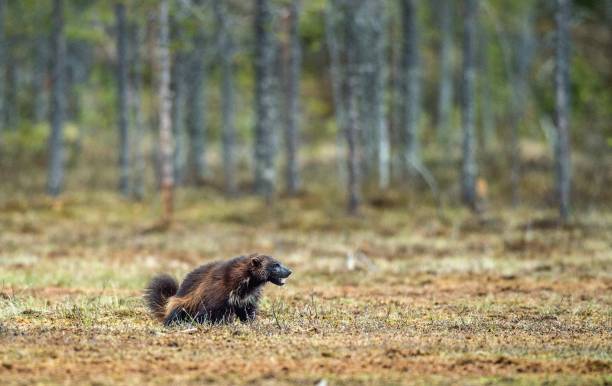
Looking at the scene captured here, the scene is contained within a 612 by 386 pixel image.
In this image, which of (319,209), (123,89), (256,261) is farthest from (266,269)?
(123,89)

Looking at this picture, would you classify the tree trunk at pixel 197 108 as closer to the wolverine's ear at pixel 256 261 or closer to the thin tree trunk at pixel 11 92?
the thin tree trunk at pixel 11 92

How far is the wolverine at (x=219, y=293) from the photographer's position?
9312 millimetres

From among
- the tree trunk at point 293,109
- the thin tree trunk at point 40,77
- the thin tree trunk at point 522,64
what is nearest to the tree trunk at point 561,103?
the thin tree trunk at point 522,64

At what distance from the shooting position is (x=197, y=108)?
3672 cm

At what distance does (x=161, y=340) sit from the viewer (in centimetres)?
830

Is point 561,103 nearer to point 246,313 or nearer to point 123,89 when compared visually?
point 246,313

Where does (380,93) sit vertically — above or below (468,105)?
above

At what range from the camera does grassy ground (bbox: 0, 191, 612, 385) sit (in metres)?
7.18

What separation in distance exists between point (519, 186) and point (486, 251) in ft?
49.6

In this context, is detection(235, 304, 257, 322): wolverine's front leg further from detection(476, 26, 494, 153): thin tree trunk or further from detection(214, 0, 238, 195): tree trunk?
detection(476, 26, 494, 153): thin tree trunk

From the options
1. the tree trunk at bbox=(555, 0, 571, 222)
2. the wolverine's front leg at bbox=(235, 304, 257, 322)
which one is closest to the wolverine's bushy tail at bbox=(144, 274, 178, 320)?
the wolverine's front leg at bbox=(235, 304, 257, 322)

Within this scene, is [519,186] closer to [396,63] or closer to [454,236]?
[396,63]

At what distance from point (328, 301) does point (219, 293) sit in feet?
9.16

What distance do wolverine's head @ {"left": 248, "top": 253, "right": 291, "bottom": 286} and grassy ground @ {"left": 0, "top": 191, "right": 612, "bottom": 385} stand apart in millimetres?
484
